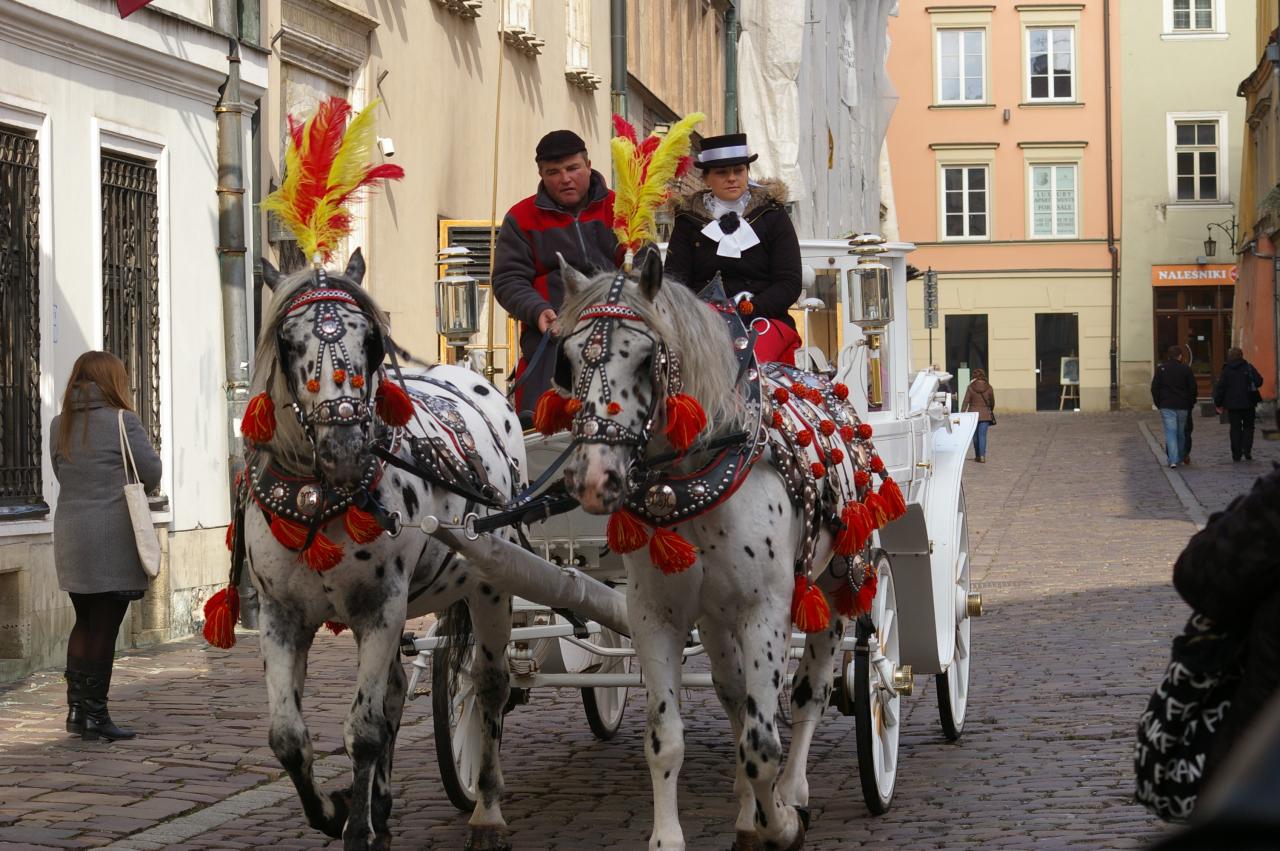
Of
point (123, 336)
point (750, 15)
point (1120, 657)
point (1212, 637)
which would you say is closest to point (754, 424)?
point (1212, 637)

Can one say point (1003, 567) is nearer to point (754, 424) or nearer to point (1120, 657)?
point (1120, 657)

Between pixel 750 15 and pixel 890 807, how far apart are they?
2950 centimetres

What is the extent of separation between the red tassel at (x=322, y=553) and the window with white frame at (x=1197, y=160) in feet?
171

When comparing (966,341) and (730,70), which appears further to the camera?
(966,341)

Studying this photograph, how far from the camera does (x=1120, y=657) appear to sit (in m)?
11.2

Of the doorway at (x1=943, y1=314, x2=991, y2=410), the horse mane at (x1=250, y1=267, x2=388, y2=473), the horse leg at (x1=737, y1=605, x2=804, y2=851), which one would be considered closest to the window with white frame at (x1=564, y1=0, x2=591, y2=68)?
the horse mane at (x1=250, y1=267, x2=388, y2=473)

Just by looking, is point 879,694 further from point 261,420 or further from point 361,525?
point 261,420

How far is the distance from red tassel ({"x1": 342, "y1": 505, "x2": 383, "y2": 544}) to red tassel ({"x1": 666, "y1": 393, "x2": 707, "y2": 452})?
97 cm

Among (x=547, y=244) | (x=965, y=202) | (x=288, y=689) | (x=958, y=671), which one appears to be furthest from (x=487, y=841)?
(x=965, y=202)

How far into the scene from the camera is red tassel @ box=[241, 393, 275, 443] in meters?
5.76

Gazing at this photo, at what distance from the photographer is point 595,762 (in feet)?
27.2

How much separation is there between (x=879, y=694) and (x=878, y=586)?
0.41 m

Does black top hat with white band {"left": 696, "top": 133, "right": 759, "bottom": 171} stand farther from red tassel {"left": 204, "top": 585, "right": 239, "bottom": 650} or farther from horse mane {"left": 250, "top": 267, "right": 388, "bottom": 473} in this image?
red tassel {"left": 204, "top": 585, "right": 239, "bottom": 650}

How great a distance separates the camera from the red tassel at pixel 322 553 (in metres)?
5.67
